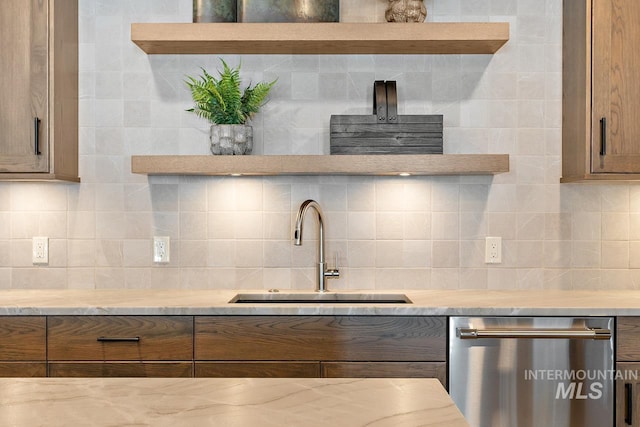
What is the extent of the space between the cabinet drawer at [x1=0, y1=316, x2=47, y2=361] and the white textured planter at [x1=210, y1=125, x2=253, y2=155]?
902mm

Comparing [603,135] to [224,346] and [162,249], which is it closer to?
[224,346]

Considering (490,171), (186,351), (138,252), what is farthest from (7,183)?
(490,171)

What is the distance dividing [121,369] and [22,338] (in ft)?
1.15

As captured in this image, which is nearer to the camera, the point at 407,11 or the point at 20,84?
the point at 20,84

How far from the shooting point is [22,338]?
2258 millimetres

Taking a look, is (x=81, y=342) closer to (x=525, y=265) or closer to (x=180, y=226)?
(x=180, y=226)

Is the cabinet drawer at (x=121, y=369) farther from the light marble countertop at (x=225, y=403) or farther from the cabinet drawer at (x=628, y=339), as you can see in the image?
the cabinet drawer at (x=628, y=339)

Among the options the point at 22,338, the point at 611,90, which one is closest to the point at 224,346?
the point at 22,338

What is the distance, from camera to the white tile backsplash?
2.81 meters

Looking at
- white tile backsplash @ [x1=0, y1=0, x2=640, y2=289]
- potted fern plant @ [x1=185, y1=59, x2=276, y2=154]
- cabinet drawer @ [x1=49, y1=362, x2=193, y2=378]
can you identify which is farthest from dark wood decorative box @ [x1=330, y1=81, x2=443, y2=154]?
cabinet drawer @ [x1=49, y1=362, x2=193, y2=378]

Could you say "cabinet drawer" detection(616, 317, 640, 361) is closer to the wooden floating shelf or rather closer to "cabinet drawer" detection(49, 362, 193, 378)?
the wooden floating shelf

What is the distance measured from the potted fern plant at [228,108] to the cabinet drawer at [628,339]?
4.94 ft

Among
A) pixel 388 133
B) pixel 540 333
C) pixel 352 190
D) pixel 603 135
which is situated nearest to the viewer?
pixel 540 333

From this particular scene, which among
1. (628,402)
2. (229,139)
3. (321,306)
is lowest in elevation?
(628,402)
